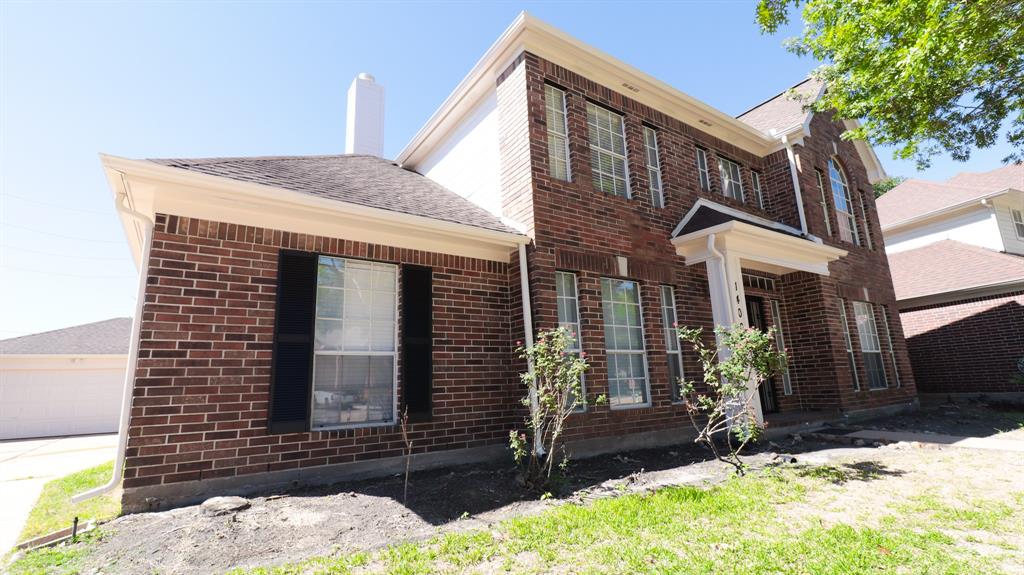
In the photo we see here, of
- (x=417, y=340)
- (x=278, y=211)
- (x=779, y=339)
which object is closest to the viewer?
(x=278, y=211)

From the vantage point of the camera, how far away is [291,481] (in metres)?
4.98

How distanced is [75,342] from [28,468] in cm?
1101

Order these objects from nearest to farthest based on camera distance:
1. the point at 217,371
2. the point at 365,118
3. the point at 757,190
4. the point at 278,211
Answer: the point at 217,371, the point at 278,211, the point at 757,190, the point at 365,118

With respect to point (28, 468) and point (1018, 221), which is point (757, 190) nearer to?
point (1018, 221)

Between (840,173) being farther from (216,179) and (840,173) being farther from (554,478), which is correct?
(216,179)

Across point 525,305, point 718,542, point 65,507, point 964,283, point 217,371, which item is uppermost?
point 964,283

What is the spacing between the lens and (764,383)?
32.3ft

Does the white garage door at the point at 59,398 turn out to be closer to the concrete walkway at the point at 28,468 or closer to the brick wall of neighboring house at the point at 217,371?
the concrete walkway at the point at 28,468

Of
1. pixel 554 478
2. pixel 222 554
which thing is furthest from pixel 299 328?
pixel 554 478

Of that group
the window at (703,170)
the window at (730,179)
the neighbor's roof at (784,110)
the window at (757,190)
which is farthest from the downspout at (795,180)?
the window at (703,170)

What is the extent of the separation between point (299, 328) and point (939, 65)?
9408 mm

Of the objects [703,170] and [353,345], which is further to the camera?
[703,170]

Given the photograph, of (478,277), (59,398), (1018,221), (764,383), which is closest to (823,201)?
(764,383)

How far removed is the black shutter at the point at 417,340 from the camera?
589 centimetres
